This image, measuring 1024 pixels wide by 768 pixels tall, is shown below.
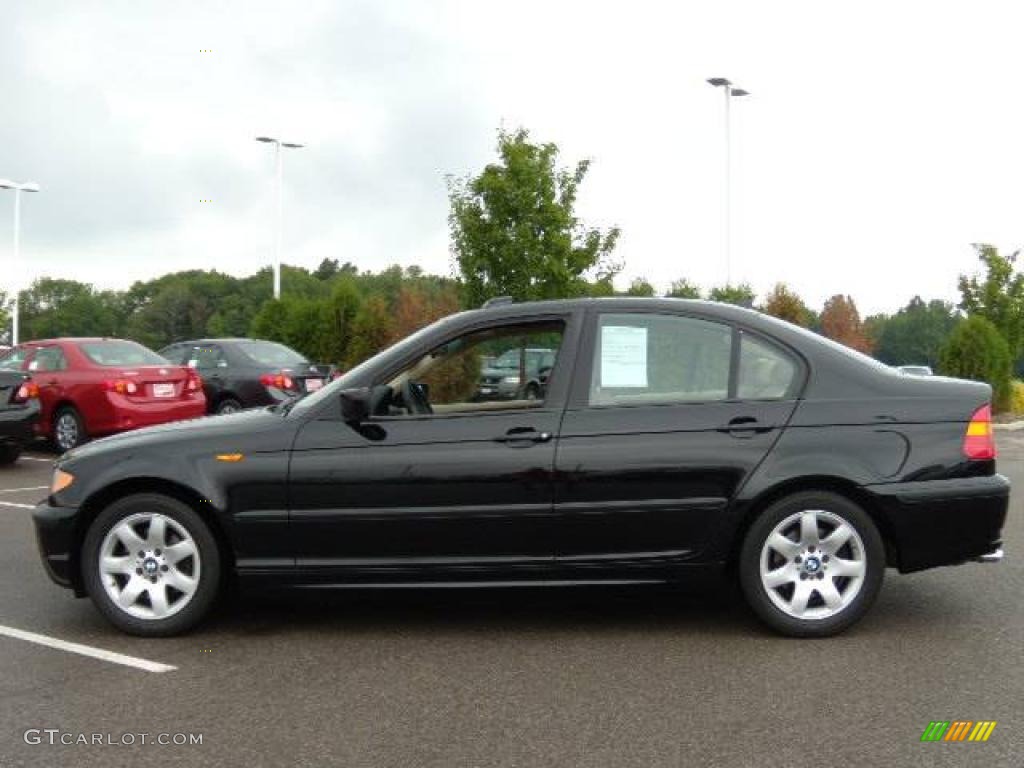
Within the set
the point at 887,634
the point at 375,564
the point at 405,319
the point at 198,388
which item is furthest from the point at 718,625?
the point at 405,319

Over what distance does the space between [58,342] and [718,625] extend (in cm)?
→ 1175

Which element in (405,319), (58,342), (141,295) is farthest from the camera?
(141,295)

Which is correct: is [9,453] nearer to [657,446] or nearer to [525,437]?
[525,437]

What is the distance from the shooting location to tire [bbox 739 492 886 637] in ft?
17.1

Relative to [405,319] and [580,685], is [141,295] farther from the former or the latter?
[580,685]

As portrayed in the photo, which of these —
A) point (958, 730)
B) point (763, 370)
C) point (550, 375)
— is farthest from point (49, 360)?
point (958, 730)

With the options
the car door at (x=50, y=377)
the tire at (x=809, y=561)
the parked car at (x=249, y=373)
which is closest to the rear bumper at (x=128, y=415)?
the car door at (x=50, y=377)

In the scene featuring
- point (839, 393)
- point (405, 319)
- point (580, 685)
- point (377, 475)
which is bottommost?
point (580, 685)

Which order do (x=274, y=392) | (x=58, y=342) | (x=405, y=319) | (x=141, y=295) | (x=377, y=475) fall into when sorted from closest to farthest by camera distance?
(x=377, y=475) → (x=58, y=342) → (x=274, y=392) → (x=405, y=319) → (x=141, y=295)

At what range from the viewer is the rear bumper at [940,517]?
5.25m

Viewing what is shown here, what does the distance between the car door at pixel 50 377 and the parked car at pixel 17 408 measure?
39.1 inches

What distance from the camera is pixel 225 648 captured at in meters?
5.25

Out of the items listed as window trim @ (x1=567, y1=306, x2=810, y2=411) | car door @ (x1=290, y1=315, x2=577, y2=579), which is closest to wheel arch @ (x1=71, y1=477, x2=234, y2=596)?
car door @ (x1=290, y1=315, x2=577, y2=579)

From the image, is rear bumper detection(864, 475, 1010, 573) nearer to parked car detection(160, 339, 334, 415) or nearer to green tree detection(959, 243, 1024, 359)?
parked car detection(160, 339, 334, 415)
